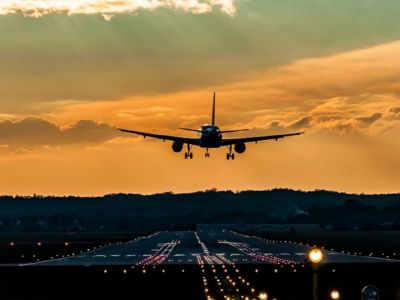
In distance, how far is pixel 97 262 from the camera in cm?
10950

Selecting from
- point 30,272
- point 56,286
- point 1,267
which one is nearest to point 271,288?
point 56,286

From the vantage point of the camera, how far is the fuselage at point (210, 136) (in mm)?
124500

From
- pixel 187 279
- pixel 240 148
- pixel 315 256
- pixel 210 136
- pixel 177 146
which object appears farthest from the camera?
pixel 240 148

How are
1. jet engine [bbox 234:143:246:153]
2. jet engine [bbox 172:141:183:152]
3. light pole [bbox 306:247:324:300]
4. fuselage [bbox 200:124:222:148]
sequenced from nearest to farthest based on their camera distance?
light pole [bbox 306:247:324:300]
fuselage [bbox 200:124:222:148]
jet engine [bbox 172:141:183:152]
jet engine [bbox 234:143:246:153]

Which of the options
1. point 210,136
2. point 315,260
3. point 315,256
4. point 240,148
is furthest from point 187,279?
Answer: point 240,148

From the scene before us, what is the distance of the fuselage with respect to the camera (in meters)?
124

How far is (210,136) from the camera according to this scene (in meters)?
124

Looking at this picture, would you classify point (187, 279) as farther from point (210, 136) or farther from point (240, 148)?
point (240, 148)

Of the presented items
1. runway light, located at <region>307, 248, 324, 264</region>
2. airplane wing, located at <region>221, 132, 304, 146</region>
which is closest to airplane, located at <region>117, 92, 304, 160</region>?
airplane wing, located at <region>221, 132, 304, 146</region>

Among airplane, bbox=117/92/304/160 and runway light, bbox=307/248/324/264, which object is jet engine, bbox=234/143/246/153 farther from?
runway light, bbox=307/248/324/264

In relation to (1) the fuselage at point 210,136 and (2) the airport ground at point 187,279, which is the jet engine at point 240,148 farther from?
(2) the airport ground at point 187,279

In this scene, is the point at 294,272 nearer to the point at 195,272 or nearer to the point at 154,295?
the point at 195,272

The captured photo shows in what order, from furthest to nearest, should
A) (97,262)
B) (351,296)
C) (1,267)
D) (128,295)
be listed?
(97,262)
(1,267)
(128,295)
(351,296)

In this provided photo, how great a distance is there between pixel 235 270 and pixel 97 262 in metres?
24.8
